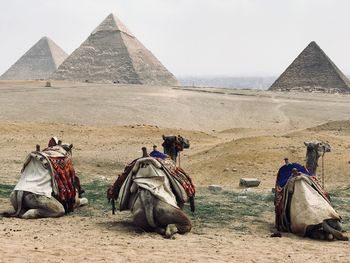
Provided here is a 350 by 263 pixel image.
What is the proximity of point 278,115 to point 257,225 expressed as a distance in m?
34.4

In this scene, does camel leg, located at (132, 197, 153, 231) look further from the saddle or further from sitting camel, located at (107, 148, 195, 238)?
the saddle

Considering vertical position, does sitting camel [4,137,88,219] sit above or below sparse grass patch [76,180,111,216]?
above

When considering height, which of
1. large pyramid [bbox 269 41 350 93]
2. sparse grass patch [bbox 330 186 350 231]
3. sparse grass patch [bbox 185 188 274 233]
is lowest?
sparse grass patch [bbox 330 186 350 231]

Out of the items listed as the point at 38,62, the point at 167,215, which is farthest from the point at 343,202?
the point at 38,62

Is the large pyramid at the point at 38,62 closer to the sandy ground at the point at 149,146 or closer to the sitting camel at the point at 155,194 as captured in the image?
the sandy ground at the point at 149,146

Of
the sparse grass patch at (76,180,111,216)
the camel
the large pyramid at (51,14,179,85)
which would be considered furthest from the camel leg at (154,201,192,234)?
the large pyramid at (51,14,179,85)

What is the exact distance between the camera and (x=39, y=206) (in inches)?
333

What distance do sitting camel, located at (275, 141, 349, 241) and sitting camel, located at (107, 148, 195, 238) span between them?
1339mm

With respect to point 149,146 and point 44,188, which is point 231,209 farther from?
point 149,146

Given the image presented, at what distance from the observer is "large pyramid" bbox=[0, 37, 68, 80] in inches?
5782

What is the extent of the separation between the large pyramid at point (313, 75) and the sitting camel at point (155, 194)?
7972 cm

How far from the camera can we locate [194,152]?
19.5 m

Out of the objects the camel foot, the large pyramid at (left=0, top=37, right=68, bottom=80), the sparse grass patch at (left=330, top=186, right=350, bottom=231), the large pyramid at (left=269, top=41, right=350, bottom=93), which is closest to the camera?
the camel foot

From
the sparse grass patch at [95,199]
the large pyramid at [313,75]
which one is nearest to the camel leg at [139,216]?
the sparse grass patch at [95,199]
